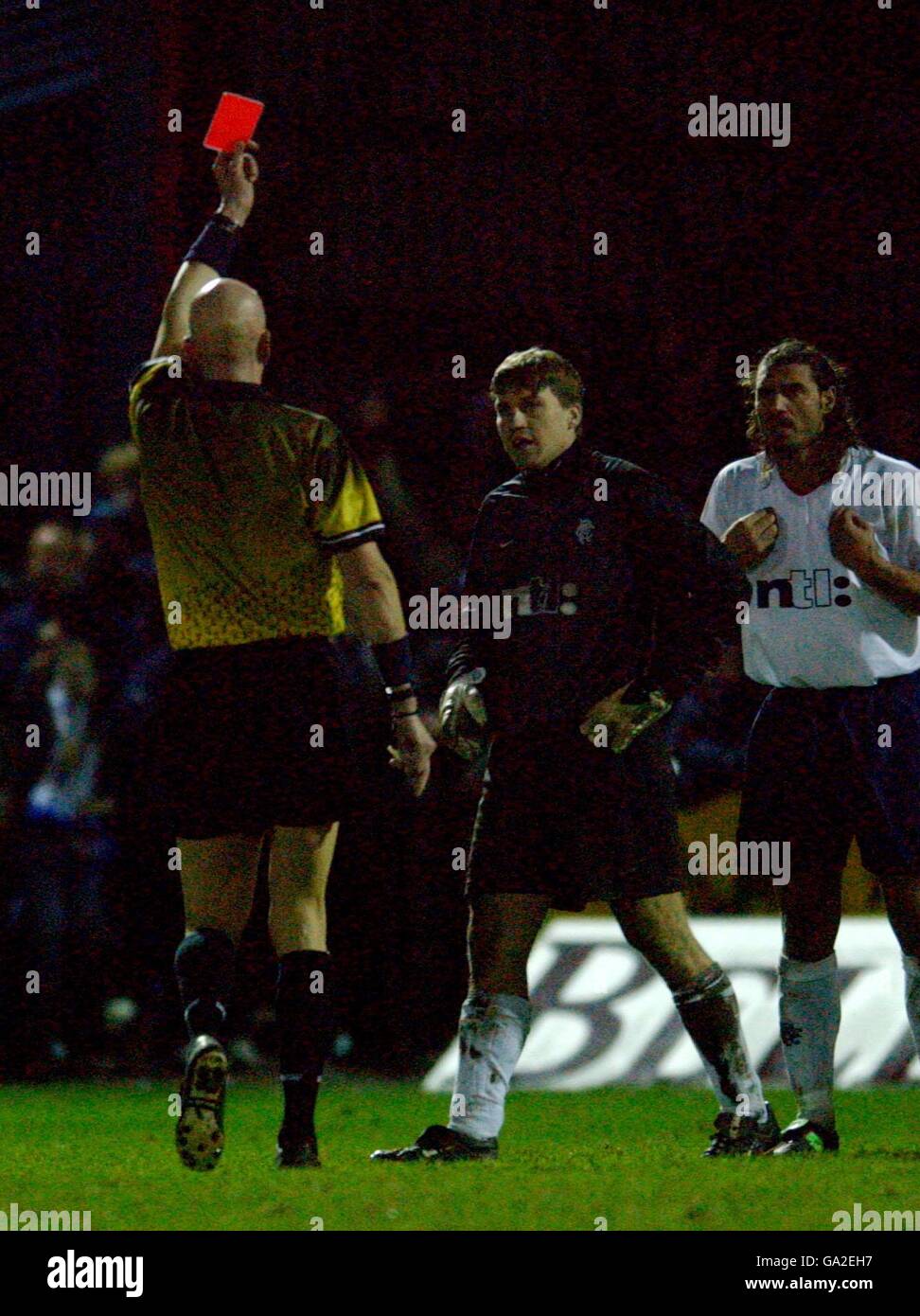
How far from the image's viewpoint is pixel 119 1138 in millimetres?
7785

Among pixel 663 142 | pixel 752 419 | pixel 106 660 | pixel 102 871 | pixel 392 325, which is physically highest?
pixel 663 142

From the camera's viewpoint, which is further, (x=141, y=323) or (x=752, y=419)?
(x=141, y=323)

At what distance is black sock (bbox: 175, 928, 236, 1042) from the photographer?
19.9 feet

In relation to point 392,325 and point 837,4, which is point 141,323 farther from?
point 837,4

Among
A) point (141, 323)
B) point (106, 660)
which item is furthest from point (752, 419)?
point (141, 323)

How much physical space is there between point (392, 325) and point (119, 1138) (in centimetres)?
663

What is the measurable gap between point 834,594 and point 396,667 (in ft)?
4.27

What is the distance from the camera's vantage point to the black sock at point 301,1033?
617 cm

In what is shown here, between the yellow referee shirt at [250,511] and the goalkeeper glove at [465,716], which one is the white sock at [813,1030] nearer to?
the goalkeeper glove at [465,716]

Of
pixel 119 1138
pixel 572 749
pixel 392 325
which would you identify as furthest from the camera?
pixel 392 325

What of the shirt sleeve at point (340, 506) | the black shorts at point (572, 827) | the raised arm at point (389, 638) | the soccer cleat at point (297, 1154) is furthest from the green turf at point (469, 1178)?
the shirt sleeve at point (340, 506)

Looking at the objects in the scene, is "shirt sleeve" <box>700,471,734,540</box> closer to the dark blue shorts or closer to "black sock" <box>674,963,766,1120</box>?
the dark blue shorts

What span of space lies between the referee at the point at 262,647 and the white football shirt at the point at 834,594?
1160 mm

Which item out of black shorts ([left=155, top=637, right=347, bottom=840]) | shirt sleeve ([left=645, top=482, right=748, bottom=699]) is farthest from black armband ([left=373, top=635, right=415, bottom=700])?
shirt sleeve ([left=645, top=482, right=748, bottom=699])
